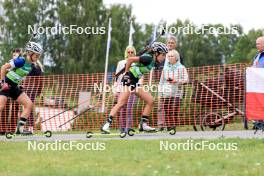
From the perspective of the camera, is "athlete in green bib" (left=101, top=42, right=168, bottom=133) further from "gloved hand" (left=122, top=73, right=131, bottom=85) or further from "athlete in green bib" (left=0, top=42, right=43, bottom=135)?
"athlete in green bib" (left=0, top=42, right=43, bottom=135)

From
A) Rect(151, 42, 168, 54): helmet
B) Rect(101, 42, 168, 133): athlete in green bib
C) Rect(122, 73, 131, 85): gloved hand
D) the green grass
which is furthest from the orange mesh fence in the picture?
the green grass

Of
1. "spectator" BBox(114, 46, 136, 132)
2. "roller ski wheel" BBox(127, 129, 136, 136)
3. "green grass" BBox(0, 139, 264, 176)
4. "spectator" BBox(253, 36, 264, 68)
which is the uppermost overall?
"spectator" BBox(253, 36, 264, 68)

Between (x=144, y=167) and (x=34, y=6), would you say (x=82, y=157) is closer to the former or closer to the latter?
(x=144, y=167)

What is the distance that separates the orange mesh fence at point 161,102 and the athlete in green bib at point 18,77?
3.40ft

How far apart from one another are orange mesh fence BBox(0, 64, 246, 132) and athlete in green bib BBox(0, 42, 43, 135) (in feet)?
3.40

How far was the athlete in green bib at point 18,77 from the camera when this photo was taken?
11734mm

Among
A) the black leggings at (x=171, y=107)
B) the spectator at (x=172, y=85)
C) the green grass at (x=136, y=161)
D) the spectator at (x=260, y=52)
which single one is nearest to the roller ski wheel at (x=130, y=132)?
the spectator at (x=172, y=85)

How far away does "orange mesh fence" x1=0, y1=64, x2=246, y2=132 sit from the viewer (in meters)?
12.9

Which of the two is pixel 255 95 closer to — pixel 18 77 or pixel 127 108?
pixel 127 108

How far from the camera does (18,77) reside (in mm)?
11977

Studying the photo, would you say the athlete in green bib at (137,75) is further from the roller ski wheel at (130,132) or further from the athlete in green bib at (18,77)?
the athlete in green bib at (18,77)

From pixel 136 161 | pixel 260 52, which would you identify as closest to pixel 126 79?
pixel 260 52

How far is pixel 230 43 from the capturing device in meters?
85.6

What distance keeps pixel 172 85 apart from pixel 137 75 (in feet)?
4.79
